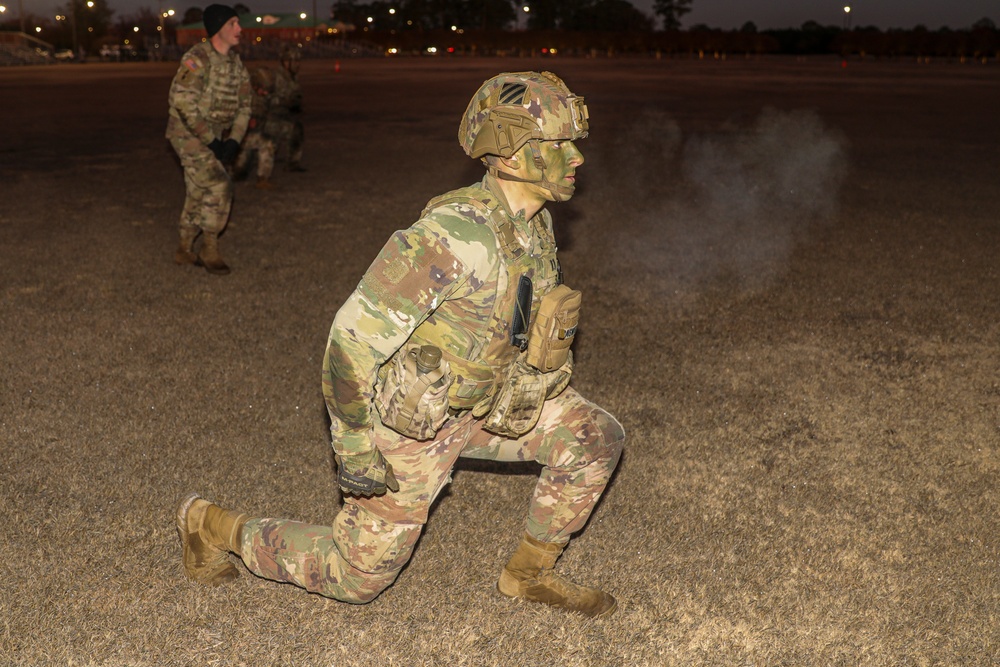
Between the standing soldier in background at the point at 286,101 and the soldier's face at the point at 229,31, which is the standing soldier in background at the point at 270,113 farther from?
the soldier's face at the point at 229,31

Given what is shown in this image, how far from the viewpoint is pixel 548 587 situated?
12.2ft

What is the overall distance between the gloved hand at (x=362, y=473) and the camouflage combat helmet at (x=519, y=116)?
3.37ft

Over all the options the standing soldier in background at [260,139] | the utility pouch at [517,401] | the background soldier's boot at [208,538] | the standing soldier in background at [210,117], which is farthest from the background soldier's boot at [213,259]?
the utility pouch at [517,401]

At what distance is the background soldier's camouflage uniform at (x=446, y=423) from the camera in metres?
2.82

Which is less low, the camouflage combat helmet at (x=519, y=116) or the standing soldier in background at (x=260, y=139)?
the camouflage combat helmet at (x=519, y=116)

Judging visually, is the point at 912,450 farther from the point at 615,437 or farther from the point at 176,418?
the point at 176,418

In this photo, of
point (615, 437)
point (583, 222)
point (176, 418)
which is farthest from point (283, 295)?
point (615, 437)

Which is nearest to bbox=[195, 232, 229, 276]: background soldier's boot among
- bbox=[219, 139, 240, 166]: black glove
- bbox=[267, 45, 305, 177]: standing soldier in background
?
Answer: bbox=[219, 139, 240, 166]: black glove

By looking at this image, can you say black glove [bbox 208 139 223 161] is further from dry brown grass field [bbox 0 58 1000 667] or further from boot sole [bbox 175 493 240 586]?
boot sole [bbox 175 493 240 586]

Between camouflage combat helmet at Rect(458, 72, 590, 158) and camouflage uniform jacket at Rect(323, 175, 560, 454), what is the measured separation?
0.15 metres

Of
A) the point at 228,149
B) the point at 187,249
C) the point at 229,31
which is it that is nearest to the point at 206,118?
the point at 228,149

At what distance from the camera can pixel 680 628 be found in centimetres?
370

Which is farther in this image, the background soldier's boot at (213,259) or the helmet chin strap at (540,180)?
the background soldier's boot at (213,259)

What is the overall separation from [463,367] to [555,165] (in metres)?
0.72
